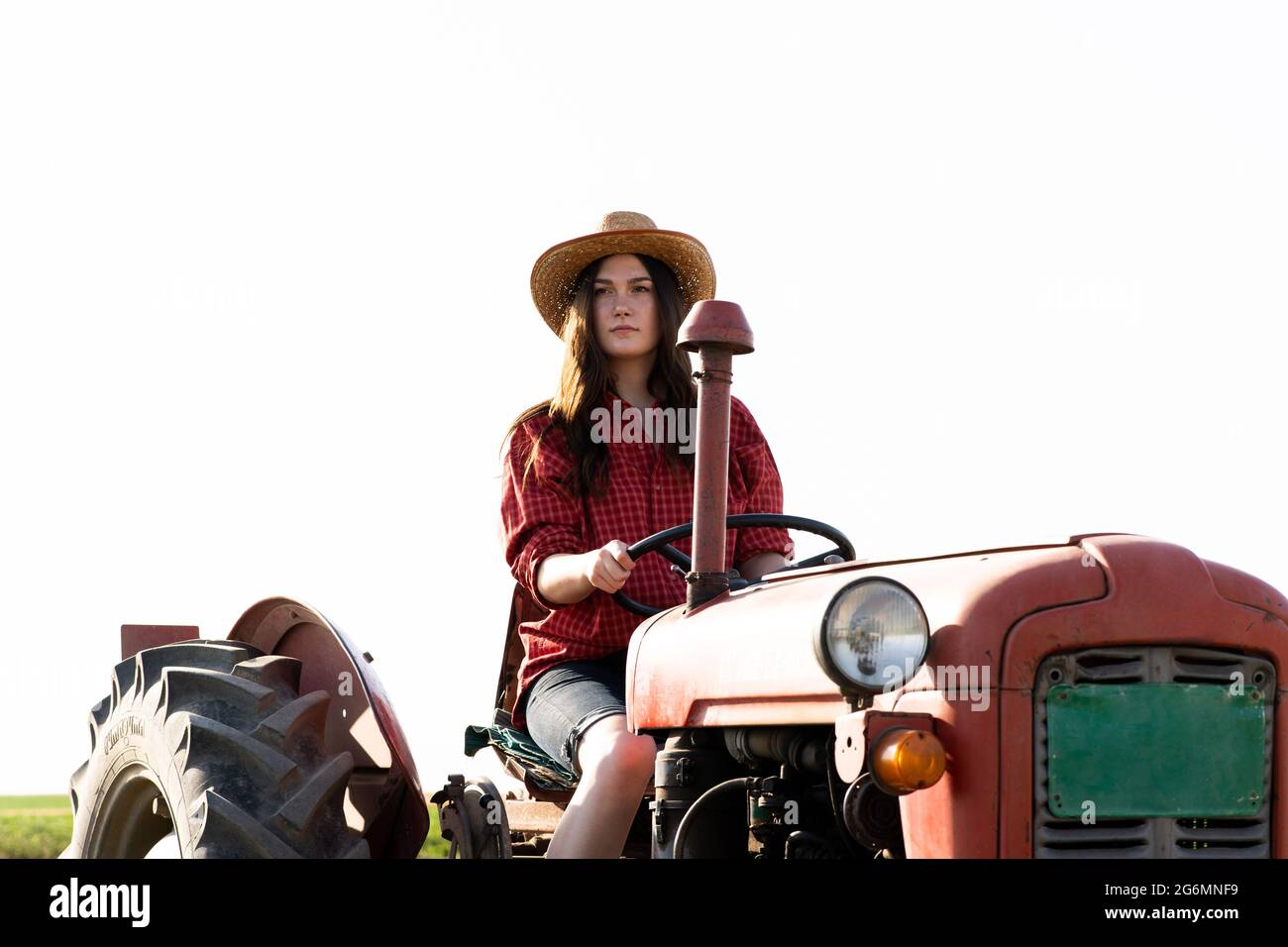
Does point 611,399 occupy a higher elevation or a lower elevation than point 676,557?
higher

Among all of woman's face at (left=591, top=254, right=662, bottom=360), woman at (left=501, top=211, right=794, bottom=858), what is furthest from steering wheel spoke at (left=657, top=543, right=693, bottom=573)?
woman's face at (left=591, top=254, right=662, bottom=360)

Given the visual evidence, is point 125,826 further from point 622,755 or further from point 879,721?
point 879,721

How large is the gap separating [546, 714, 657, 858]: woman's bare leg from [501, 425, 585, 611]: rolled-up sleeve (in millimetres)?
669

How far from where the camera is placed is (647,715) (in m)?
3.52

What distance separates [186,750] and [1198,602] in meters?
2.39

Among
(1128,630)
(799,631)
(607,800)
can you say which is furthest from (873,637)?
(607,800)

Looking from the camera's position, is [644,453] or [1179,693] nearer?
[1179,693]

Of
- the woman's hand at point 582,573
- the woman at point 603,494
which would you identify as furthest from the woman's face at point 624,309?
the woman's hand at point 582,573

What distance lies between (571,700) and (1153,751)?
1.58 m

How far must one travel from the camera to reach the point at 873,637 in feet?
9.19

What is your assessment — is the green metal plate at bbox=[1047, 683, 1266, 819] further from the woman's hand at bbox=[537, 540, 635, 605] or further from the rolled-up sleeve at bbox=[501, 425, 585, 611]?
the rolled-up sleeve at bbox=[501, 425, 585, 611]
